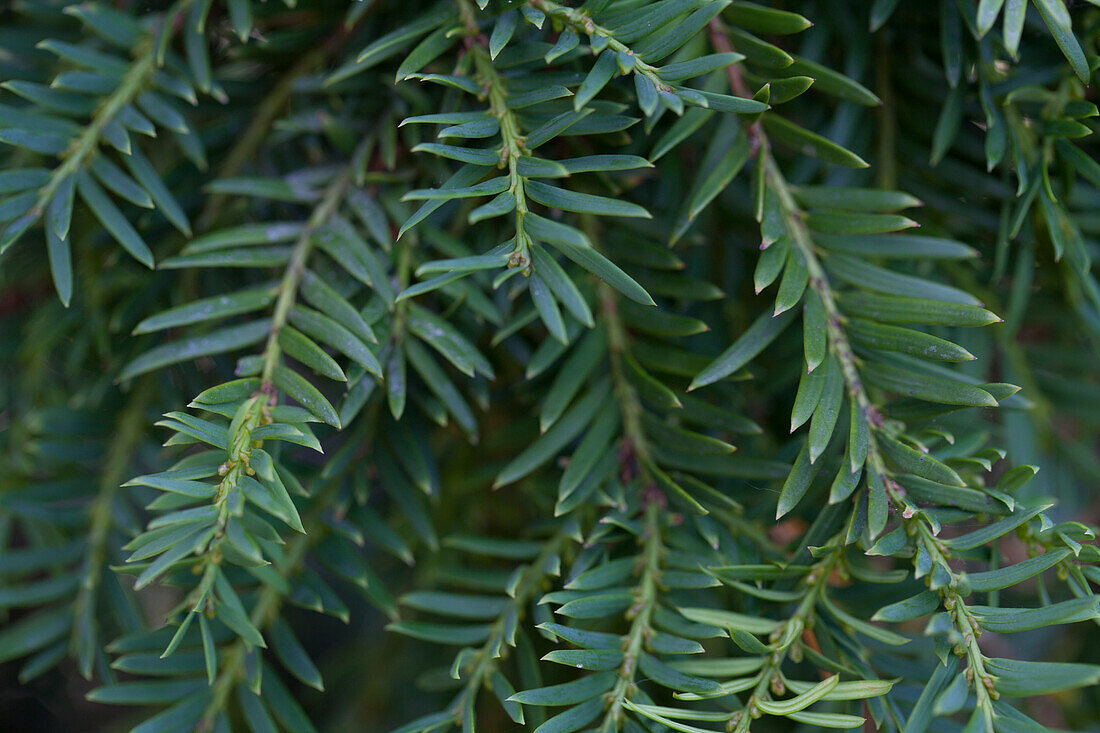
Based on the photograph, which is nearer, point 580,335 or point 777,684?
point 777,684

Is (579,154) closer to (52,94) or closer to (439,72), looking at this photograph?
(439,72)

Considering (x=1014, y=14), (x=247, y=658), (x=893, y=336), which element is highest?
(x=1014, y=14)

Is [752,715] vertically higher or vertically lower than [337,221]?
lower

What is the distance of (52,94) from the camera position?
1.60 feet

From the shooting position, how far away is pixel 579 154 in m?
0.46

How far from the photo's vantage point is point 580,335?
491 millimetres

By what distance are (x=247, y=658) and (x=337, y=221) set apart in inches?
10.9

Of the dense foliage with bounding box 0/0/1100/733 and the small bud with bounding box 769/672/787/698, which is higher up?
the dense foliage with bounding box 0/0/1100/733

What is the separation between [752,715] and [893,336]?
21 cm

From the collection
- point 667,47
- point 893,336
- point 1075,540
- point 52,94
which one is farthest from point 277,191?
point 1075,540

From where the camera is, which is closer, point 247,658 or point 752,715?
point 752,715

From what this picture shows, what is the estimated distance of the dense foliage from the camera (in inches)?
14.5

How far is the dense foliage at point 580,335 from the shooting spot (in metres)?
0.37

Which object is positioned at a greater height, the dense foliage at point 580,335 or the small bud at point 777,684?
the dense foliage at point 580,335
